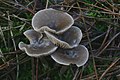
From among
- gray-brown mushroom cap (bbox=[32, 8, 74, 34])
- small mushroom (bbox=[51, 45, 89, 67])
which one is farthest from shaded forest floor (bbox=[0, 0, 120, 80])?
gray-brown mushroom cap (bbox=[32, 8, 74, 34])

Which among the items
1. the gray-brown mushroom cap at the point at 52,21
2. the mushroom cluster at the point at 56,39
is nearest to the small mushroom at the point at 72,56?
the mushroom cluster at the point at 56,39

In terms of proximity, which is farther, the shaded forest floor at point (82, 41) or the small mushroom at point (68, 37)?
the shaded forest floor at point (82, 41)

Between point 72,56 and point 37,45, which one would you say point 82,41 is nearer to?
point 72,56

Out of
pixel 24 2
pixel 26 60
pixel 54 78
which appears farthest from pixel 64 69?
pixel 24 2

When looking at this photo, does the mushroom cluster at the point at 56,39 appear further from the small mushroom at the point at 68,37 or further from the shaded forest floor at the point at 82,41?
the shaded forest floor at the point at 82,41

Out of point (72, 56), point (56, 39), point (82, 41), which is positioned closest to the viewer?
point (56, 39)

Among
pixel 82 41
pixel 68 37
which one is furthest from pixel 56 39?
pixel 82 41

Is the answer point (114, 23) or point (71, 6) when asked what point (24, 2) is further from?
point (114, 23)
